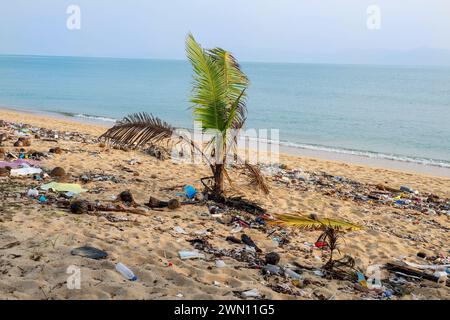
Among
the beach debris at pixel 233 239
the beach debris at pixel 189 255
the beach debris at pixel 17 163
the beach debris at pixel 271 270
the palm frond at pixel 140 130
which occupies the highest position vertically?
the palm frond at pixel 140 130

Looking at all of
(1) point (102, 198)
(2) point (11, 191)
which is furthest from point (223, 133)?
(2) point (11, 191)

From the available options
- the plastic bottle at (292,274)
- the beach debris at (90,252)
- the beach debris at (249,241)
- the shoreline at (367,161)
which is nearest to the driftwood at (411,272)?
the plastic bottle at (292,274)

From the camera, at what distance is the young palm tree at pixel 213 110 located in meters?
6.54

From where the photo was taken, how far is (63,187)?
21.6 feet

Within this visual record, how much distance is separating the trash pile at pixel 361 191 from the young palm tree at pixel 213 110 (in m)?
2.49

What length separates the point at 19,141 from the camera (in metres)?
9.58

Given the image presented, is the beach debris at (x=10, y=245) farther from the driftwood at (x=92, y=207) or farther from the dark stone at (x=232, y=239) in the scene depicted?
the dark stone at (x=232, y=239)

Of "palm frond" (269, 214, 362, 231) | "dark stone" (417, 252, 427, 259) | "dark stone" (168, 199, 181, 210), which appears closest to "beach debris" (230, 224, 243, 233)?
"palm frond" (269, 214, 362, 231)

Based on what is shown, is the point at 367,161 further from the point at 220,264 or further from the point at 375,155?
the point at 220,264

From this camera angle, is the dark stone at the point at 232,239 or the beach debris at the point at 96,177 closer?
the dark stone at the point at 232,239

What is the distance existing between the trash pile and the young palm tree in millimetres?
2491

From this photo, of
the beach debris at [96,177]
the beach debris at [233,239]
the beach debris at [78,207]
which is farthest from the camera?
the beach debris at [96,177]

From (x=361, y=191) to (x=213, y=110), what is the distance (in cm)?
428
